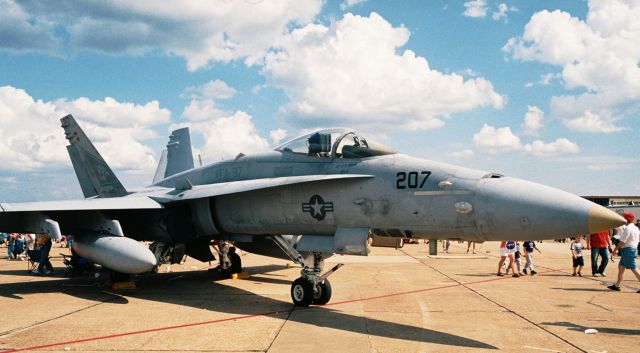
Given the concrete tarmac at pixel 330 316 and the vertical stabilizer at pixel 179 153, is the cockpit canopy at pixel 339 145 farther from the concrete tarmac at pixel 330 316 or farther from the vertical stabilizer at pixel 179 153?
the vertical stabilizer at pixel 179 153

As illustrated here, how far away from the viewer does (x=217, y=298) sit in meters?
10.1

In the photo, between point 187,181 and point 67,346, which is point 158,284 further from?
point 67,346

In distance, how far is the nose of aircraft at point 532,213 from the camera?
6.20 metres

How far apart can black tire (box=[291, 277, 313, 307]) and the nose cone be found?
182 inches

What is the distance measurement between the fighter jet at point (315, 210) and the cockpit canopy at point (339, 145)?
0.06 feet

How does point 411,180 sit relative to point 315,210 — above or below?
above

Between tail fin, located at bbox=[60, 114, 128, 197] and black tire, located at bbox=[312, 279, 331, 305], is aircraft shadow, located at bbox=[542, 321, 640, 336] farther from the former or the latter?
tail fin, located at bbox=[60, 114, 128, 197]

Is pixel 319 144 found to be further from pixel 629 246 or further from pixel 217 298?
pixel 629 246

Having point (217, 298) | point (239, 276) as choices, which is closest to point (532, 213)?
point (217, 298)

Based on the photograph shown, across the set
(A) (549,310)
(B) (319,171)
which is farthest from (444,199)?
(A) (549,310)

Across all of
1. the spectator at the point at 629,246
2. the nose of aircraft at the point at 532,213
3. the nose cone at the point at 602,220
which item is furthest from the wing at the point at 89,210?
the spectator at the point at 629,246

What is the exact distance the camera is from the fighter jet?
677cm

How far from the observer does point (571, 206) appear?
633cm

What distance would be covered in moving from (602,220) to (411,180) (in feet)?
8.88
